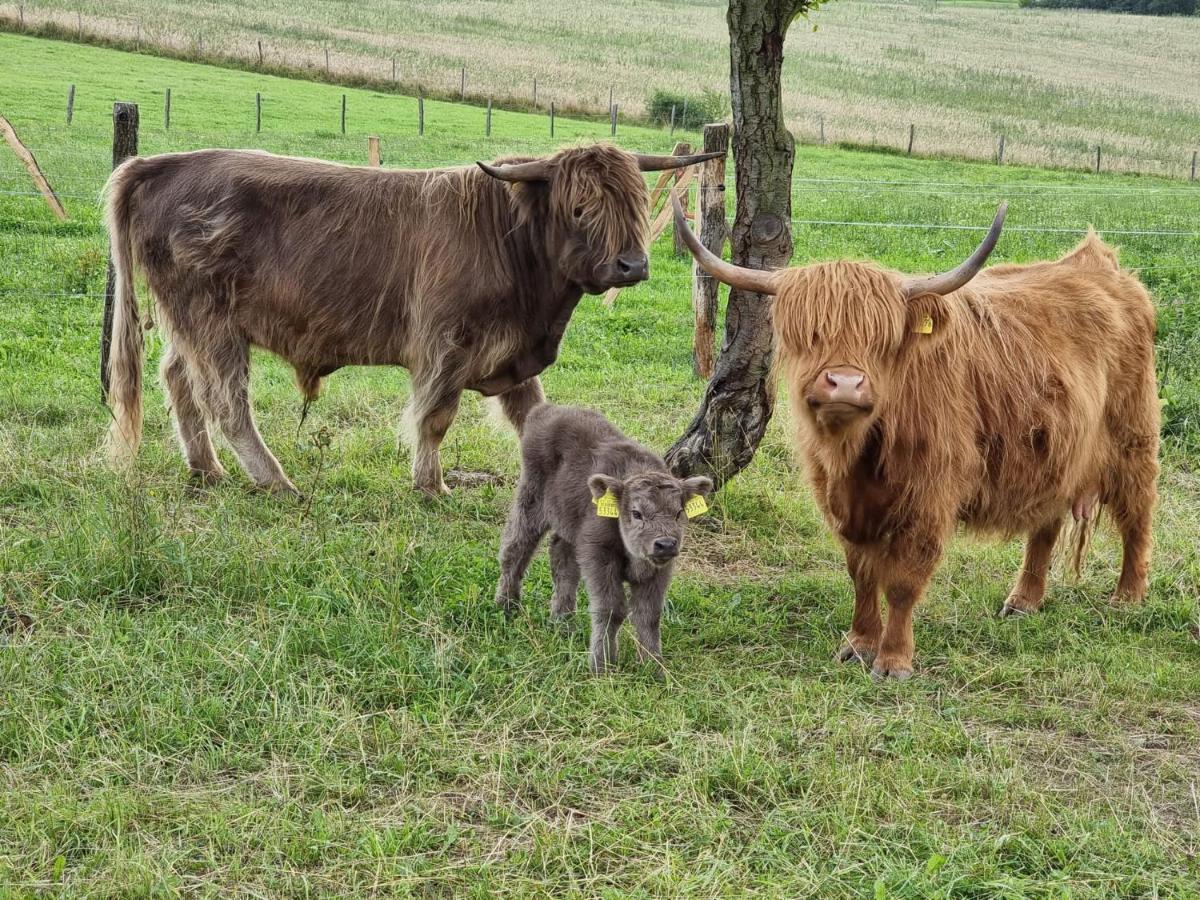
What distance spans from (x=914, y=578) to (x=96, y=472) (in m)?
4.13

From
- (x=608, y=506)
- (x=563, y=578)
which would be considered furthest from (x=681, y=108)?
(x=608, y=506)

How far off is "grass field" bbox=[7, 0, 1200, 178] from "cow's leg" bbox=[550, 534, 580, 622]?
30.1 metres

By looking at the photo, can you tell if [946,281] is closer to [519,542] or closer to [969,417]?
[969,417]

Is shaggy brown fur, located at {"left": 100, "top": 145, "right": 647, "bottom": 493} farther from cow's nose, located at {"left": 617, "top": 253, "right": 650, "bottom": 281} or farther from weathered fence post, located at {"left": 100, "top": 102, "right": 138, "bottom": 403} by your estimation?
weathered fence post, located at {"left": 100, "top": 102, "right": 138, "bottom": 403}

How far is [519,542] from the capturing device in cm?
519

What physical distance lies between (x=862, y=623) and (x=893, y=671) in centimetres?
31

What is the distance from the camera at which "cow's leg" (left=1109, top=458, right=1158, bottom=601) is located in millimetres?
5785

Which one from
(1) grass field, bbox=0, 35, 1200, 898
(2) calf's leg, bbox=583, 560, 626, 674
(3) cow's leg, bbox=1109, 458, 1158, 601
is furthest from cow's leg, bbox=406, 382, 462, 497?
(3) cow's leg, bbox=1109, 458, 1158, 601

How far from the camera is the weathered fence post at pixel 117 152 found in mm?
7516

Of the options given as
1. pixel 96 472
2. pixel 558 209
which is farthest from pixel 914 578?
pixel 96 472

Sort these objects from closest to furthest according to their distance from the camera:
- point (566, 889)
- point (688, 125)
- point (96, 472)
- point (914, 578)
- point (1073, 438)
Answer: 1. point (566, 889)
2. point (914, 578)
3. point (1073, 438)
4. point (96, 472)
5. point (688, 125)

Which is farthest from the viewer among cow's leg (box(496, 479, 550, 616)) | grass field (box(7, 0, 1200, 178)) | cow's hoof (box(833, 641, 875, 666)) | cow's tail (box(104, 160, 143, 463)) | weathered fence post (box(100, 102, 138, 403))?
grass field (box(7, 0, 1200, 178))

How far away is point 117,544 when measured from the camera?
16.4 ft

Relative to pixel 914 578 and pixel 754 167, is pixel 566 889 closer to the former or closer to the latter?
pixel 914 578
